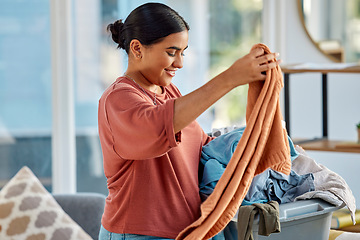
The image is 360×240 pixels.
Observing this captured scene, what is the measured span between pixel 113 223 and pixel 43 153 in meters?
1.89

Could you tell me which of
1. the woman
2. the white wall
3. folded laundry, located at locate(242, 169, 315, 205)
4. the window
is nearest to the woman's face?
the woman

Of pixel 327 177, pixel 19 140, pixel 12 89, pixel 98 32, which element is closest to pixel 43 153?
pixel 19 140

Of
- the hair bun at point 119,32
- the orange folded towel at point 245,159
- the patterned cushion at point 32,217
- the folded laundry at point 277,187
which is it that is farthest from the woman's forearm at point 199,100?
the patterned cushion at point 32,217

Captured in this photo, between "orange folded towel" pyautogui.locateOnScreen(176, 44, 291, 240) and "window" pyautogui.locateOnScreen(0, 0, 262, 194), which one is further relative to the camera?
"window" pyautogui.locateOnScreen(0, 0, 262, 194)

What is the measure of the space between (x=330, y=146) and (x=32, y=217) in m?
1.31

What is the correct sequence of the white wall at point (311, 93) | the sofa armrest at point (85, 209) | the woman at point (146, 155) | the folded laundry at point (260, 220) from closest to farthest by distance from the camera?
the woman at point (146, 155) → the folded laundry at point (260, 220) → the sofa armrest at point (85, 209) → the white wall at point (311, 93)

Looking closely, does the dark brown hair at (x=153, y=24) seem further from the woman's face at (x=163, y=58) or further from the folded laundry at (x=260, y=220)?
the folded laundry at (x=260, y=220)

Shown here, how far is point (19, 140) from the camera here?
3.08m

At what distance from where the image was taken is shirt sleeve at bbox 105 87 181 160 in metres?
1.11

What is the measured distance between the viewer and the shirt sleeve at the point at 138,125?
1.11 metres

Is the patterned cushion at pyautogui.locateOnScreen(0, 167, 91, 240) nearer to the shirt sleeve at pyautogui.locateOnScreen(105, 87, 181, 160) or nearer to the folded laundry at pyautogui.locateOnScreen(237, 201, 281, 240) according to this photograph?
the folded laundry at pyautogui.locateOnScreen(237, 201, 281, 240)

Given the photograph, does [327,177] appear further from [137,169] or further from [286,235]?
[137,169]

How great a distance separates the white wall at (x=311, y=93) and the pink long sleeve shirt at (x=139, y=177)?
1956 millimetres

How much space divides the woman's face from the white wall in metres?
2.05
